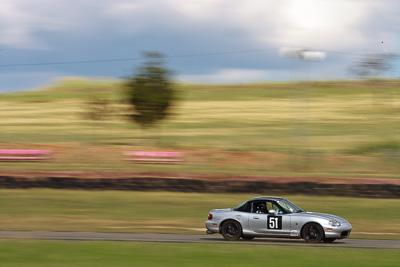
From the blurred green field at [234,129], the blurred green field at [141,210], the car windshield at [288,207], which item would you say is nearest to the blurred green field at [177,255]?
the car windshield at [288,207]

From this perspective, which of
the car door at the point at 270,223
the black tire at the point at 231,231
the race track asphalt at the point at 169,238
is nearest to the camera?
the race track asphalt at the point at 169,238

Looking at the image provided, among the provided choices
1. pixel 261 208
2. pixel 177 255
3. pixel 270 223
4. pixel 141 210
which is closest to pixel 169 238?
pixel 261 208

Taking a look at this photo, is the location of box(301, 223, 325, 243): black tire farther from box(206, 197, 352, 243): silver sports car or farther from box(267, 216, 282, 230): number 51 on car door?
box(267, 216, 282, 230): number 51 on car door

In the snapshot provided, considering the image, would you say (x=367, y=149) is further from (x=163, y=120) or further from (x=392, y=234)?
(x=392, y=234)

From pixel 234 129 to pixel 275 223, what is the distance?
36153 millimetres

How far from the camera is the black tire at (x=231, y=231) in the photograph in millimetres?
13656

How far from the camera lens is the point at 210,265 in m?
9.10

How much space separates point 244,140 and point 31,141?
15.4 meters

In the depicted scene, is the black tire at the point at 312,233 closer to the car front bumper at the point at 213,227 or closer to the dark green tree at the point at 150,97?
the car front bumper at the point at 213,227

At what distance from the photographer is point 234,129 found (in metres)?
49.5

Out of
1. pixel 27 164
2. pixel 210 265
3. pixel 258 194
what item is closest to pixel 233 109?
pixel 27 164

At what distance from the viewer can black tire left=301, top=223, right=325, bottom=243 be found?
42.5 feet

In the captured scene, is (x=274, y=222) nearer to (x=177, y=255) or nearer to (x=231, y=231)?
(x=231, y=231)

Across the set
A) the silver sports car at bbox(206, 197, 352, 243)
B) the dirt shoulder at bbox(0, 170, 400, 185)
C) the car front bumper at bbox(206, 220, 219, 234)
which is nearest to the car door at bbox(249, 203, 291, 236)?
the silver sports car at bbox(206, 197, 352, 243)
